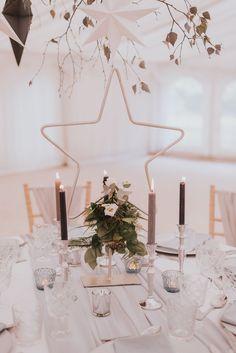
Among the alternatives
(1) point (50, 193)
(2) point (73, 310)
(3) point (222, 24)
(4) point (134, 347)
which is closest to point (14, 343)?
(2) point (73, 310)

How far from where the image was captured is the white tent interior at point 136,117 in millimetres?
6719

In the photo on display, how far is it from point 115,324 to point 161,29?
6.09m

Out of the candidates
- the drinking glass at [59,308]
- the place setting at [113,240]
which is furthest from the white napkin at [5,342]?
the drinking glass at [59,308]

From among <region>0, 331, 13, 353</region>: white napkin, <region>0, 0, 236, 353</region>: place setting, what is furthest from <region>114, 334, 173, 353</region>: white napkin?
<region>0, 331, 13, 353</region>: white napkin

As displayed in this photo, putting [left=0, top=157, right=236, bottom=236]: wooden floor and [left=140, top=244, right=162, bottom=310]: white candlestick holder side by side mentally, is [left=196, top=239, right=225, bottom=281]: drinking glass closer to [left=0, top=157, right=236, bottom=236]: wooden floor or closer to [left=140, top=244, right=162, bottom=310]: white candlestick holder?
[left=140, top=244, right=162, bottom=310]: white candlestick holder

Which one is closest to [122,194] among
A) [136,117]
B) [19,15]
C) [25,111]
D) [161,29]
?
[19,15]

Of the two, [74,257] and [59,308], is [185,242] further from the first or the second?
[59,308]

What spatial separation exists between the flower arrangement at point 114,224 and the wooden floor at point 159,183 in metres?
3.18

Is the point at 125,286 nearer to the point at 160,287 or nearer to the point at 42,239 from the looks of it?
the point at 160,287

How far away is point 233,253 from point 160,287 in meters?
0.53

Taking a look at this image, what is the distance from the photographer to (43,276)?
1.70 metres

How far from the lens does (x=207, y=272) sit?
1.74 meters

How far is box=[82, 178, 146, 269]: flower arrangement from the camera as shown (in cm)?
155

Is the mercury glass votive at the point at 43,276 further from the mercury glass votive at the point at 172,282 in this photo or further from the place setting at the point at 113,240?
the mercury glass votive at the point at 172,282
